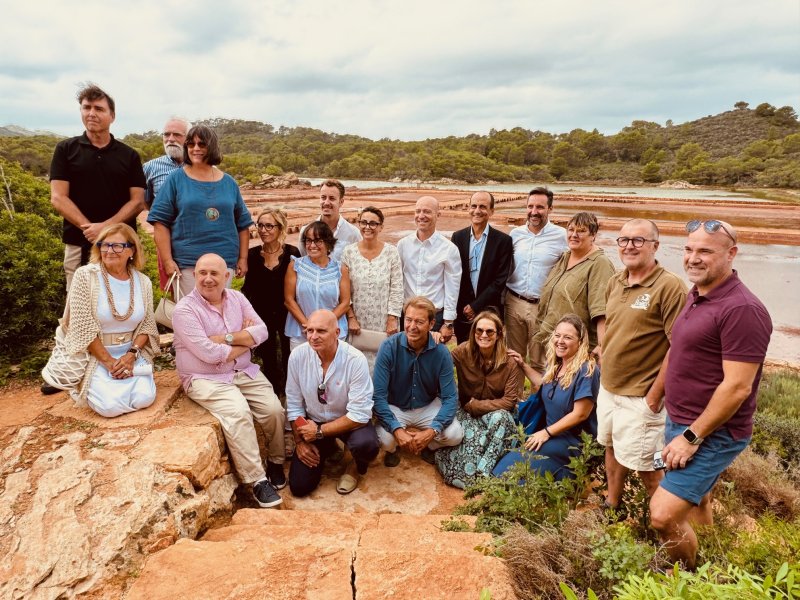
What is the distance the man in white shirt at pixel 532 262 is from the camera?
169 inches

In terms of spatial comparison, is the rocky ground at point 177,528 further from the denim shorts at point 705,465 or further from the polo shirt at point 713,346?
the polo shirt at point 713,346

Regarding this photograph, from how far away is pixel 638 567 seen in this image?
1.84 meters

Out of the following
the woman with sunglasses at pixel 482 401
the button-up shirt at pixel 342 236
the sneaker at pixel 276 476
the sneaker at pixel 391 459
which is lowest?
the sneaker at pixel 391 459

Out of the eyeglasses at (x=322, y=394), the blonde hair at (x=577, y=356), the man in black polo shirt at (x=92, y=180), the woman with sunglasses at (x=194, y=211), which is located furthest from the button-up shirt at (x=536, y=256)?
the man in black polo shirt at (x=92, y=180)

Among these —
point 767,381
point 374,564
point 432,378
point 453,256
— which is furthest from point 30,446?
point 767,381

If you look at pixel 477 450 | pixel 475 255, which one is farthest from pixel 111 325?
pixel 475 255

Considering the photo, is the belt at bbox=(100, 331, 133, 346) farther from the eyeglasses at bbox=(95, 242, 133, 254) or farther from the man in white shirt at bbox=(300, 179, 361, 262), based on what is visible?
the man in white shirt at bbox=(300, 179, 361, 262)

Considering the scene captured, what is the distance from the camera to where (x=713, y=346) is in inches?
91.4

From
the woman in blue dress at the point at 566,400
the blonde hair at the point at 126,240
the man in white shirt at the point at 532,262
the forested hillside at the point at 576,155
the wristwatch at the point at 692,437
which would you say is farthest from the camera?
the forested hillside at the point at 576,155

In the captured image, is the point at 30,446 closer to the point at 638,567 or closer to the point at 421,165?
the point at 638,567

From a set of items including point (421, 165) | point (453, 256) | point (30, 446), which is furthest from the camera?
point (421, 165)

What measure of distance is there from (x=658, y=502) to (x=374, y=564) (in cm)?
151

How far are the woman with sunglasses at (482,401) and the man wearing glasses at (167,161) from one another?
2.66 m

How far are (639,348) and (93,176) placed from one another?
414 centimetres
